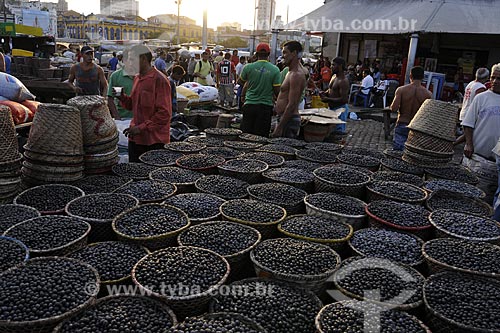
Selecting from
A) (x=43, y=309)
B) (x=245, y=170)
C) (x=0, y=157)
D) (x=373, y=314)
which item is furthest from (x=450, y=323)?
(x=0, y=157)

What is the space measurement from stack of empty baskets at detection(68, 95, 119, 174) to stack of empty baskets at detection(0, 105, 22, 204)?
0.59 meters

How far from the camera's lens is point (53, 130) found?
11.1 ft

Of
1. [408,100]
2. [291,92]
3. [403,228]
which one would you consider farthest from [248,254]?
[408,100]

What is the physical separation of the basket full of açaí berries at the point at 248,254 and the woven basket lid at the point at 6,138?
0.34 meters

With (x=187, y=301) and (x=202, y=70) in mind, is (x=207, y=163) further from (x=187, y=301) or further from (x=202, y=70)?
(x=202, y=70)

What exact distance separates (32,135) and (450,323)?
11.5 feet

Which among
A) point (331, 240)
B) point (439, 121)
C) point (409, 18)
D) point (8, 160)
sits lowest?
point (331, 240)

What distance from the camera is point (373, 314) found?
212 centimetres

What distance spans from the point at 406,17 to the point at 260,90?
24.1 ft

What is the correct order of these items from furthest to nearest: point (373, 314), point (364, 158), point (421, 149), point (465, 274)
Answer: point (364, 158)
point (421, 149)
point (465, 274)
point (373, 314)

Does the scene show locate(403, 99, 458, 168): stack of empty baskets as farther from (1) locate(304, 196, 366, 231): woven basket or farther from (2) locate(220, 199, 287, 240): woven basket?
(2) locate(220, 199, 287, 240): woven basket

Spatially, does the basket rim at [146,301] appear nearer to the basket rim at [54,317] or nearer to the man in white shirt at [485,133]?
the basket rim at [54,317]

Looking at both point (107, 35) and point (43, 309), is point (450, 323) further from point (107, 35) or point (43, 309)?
point (107, 35)

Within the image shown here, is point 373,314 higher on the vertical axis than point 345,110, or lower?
lower
